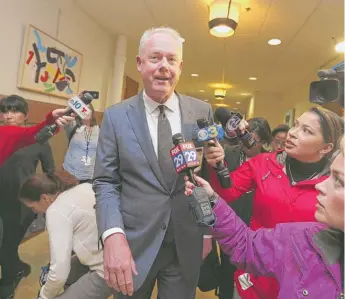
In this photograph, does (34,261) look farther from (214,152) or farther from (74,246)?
(214,152)

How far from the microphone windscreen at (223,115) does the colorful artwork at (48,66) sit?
2.08 metres

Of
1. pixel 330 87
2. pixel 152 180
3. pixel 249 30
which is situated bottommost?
pixel 152 180

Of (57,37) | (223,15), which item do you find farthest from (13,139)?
(223,15)

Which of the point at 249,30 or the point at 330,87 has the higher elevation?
the point at 249,30

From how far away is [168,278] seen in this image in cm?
111

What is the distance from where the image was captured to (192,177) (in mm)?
930

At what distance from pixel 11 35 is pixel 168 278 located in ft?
8.07

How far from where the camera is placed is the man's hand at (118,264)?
0.92 metres

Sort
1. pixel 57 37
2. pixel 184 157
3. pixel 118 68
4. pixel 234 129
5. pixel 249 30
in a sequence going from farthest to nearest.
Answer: pixel 118 68, pixel 249 30, pixel 57 37, pixel 234 129, pixel 184 157

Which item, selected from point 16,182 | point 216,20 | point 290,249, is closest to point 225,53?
point 216,20

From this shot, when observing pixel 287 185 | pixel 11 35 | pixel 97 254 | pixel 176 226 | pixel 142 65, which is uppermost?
pixel 11 35

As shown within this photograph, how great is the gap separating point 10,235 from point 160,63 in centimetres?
175

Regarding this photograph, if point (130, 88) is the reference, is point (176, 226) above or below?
below

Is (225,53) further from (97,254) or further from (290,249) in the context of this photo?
(290,249)
